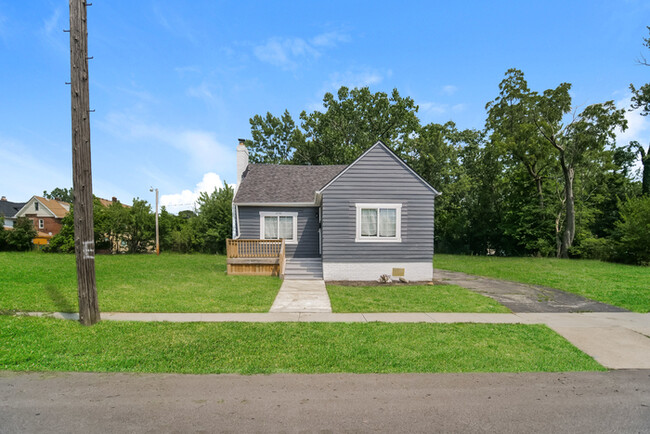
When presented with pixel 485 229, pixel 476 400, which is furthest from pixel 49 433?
pixel 485 229

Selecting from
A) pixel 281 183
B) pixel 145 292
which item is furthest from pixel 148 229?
pixel 145 292

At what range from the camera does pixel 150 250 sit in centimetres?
3183

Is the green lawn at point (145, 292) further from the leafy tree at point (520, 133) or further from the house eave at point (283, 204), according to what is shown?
the leafy tree at point (520, 133)

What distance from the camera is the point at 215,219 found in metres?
30.7

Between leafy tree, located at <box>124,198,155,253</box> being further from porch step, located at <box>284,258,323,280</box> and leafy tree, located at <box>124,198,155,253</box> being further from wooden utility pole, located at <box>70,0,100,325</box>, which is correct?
wooden utility pole, located at <box>70,0,100,325</box>

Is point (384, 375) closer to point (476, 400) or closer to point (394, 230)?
point (476, 400)

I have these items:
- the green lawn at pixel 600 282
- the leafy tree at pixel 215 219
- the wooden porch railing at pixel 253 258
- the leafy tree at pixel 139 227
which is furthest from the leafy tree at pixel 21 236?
the green lawn at pixel 600 282

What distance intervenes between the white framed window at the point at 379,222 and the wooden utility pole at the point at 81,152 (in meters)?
9.63

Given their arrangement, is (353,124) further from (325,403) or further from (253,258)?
(325,403)

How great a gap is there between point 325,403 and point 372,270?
10415 millimetres

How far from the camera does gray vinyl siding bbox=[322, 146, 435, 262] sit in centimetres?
1434

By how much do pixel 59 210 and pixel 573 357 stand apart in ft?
207

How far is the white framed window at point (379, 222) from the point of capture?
14.3m

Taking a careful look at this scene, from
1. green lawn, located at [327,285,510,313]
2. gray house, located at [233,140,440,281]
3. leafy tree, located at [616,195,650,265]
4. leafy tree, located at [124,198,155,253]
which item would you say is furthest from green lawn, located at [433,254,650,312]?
leafy tree, located at [124,198,155,253]
